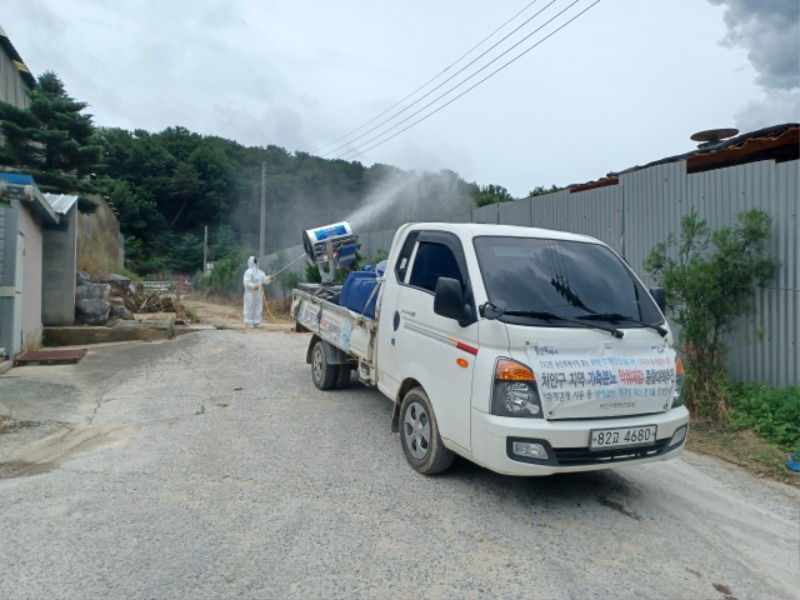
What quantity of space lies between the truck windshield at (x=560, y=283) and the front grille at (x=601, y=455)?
833mm

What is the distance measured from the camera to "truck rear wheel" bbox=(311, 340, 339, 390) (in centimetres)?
A: 741

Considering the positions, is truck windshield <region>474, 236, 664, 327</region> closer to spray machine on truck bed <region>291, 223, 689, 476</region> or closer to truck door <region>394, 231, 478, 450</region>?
spray machine on truck bed <region>291, 223, 689, 476</region>

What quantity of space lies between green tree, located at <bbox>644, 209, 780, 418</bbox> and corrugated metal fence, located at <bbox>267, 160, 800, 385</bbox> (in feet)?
0.51

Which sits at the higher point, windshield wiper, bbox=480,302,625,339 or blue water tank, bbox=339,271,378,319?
blue water tank, bbox=339,271,378,319

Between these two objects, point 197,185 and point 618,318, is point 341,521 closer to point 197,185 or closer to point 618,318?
point 618,318

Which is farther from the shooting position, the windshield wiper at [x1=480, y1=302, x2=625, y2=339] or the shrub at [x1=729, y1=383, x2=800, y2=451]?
the shrub at [x1=729, y1=383, x2=800, y2=451]

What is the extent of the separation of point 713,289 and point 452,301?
3.52 metres

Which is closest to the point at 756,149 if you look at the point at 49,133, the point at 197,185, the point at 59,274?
the point at 59,274

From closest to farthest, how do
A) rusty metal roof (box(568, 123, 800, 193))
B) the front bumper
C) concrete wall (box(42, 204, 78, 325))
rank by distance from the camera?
1. the front bumper
2. rusty metal roof (box(568, 123, 800, 193))
3. concrete wall (box(42, 204, 78, 325))

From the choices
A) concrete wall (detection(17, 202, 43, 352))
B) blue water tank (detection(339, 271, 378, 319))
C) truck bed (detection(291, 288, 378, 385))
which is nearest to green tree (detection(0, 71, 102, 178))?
concrete wall (detection(17, 202, 43, 352))

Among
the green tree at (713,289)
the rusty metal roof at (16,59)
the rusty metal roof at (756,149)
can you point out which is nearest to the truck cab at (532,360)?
the green tree at (713,289)

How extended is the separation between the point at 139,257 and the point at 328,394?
5100 cm

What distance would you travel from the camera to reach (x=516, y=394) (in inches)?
144

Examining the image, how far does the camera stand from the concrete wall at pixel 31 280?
→ 9.65m
